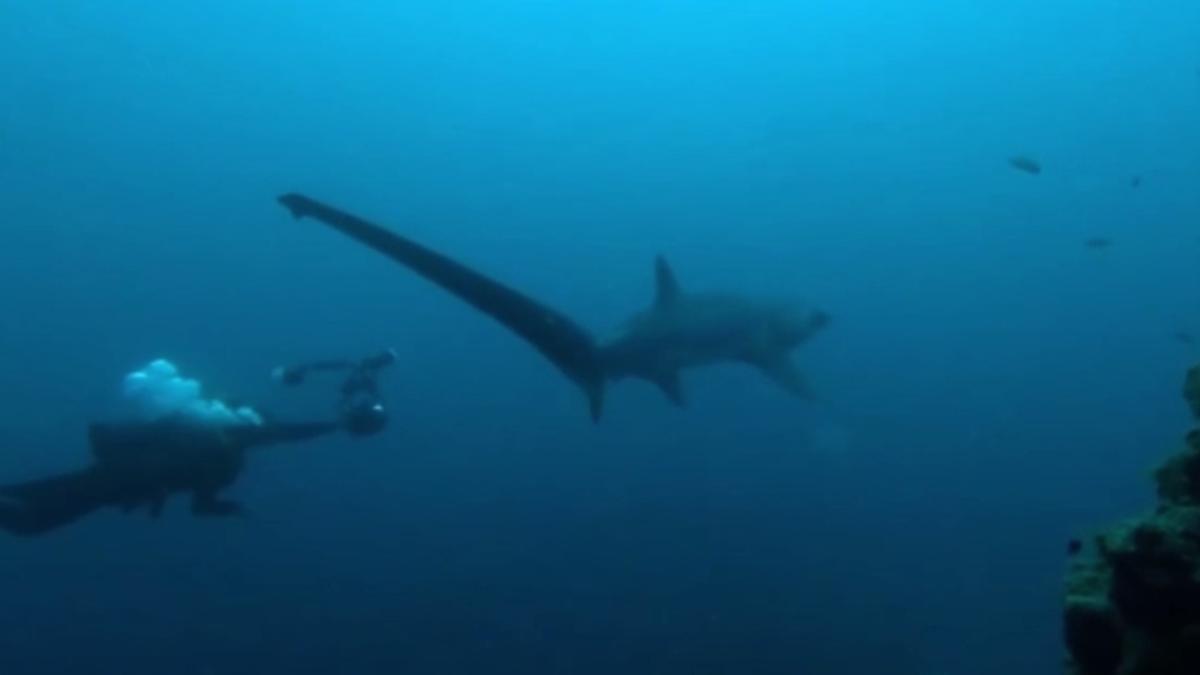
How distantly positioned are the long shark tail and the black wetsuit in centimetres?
212

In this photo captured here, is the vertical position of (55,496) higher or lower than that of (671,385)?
lower

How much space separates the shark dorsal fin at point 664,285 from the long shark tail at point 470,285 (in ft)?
15.0

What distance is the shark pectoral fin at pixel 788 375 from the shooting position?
14.4 metres

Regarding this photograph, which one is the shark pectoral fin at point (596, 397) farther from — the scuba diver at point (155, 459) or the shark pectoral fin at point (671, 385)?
the shark pectoral fin at point (671, 385)

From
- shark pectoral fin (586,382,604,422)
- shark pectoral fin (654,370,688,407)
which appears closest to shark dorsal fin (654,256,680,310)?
shark pectoral fin (654,370,688,407)

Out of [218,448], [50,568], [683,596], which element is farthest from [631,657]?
[50,568]

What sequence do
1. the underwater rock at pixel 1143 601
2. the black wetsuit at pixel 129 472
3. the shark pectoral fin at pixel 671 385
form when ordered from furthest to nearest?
1. the shark pectoral fin at pixel 671 385
2. the black wetsuit at pixel 129 472
3. the underwater rock at pixel 1143 601

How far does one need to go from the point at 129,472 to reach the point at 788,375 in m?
8.45

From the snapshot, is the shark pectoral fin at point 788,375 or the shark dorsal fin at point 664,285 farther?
the shark pectoral fin at point 788,375

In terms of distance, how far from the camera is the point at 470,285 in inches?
275

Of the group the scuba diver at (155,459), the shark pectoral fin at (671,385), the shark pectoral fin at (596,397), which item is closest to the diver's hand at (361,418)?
the scuba diver at (155,459)

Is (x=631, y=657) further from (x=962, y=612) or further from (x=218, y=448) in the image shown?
(x=218, y=448)

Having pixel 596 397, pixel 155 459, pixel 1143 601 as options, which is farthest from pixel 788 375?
pixel 1143 601

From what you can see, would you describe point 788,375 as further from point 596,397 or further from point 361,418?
point 361,418
